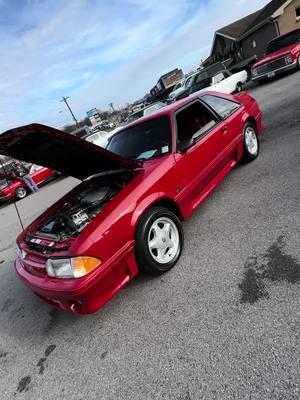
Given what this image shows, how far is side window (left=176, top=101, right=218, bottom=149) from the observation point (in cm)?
411

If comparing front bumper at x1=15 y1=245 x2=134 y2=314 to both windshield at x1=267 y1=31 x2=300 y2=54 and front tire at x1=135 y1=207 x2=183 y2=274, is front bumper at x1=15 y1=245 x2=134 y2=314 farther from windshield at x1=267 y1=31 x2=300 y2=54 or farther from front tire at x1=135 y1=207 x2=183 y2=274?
windshield at x1=267 y1=31 x2=300 y2=54

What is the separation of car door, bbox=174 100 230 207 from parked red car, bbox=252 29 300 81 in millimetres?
10547

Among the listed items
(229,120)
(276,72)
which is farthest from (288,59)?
(229,120)

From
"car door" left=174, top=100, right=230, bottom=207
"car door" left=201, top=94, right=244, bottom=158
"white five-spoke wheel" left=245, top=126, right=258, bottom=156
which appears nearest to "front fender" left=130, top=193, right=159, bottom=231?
"car door" left=174, top=100, right=230, bottom=207

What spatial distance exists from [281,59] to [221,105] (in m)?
10.2

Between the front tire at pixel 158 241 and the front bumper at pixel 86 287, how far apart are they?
0.17 meters

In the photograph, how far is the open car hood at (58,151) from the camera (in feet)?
9.24

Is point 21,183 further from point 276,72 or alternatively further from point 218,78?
point 276,72

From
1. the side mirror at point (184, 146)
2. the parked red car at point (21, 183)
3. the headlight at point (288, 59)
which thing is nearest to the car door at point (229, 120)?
the side mirror at point (184, 146)

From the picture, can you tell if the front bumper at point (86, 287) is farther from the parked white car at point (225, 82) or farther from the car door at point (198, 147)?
the parked white car at point (225, 82)

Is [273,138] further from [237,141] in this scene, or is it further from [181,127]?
[181,127]

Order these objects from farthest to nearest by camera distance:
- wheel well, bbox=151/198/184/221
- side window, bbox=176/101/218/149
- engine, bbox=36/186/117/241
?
side window, bbox=176/101/218/149 → wheel well, bbox=151/198/184/221 → engine, bbox=36/186/117/241

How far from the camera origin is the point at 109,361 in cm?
254

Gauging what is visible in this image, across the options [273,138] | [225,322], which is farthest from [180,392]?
[273,138]
